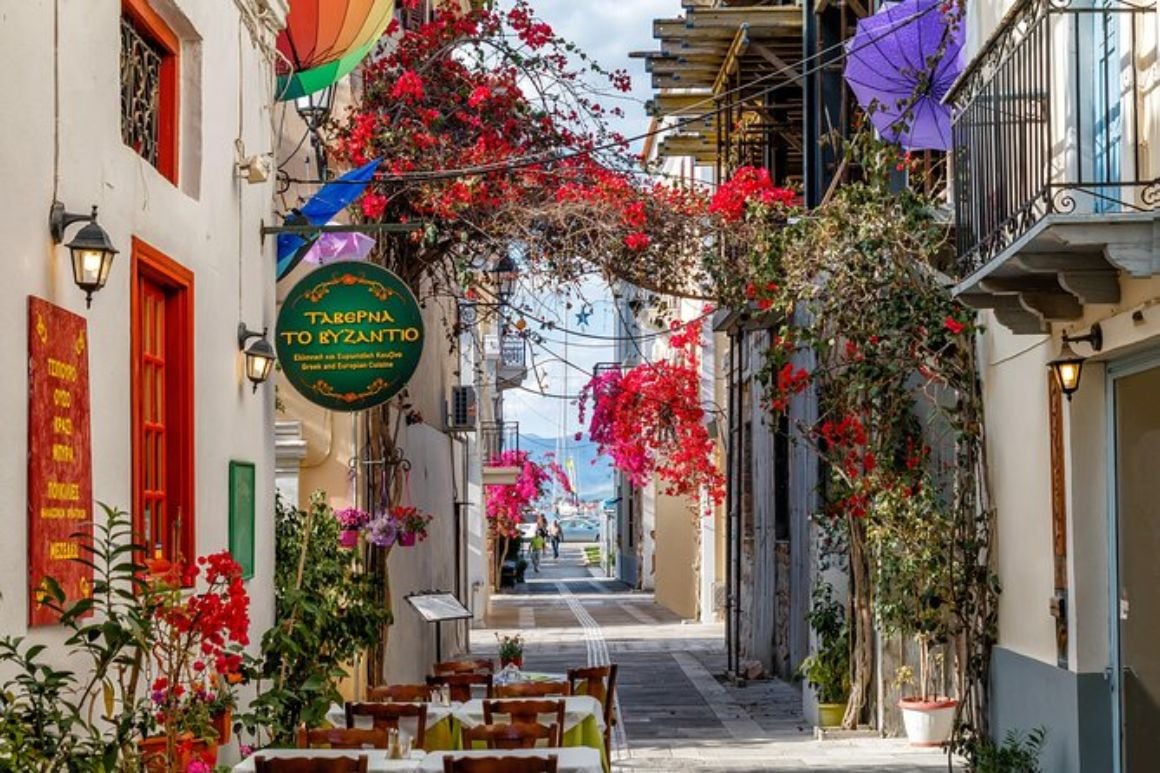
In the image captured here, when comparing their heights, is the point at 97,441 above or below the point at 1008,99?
below

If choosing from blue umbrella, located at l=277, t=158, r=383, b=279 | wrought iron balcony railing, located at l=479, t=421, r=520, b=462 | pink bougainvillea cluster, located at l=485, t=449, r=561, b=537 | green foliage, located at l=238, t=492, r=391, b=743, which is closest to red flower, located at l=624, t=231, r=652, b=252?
blue umbrella, located at l=277, t=158, r=383, b=279

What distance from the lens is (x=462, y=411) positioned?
30.7m

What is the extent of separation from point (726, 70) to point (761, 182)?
194 inches

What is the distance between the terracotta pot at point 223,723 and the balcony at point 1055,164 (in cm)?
482

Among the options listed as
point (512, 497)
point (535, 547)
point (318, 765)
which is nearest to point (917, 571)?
point (318, 765)

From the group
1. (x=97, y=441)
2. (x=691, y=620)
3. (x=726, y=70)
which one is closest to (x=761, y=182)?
(x=726, y=70)

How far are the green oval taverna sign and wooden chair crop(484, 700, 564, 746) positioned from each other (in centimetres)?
217

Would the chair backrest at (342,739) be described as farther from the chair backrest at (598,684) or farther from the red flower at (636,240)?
the red flower at (636,240)

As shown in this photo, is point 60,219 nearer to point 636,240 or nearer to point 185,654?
point 185,654

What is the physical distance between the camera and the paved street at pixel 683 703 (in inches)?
648

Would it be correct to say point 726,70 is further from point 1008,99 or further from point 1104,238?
point 1104,238

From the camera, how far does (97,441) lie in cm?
898

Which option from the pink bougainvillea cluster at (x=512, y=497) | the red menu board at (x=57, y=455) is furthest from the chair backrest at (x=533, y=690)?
the pink bougainvillea cluster at (x=512, y=497)

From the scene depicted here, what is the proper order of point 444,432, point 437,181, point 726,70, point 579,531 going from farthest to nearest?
point 579,531, point 444,432, point 726,70, point 437,181
